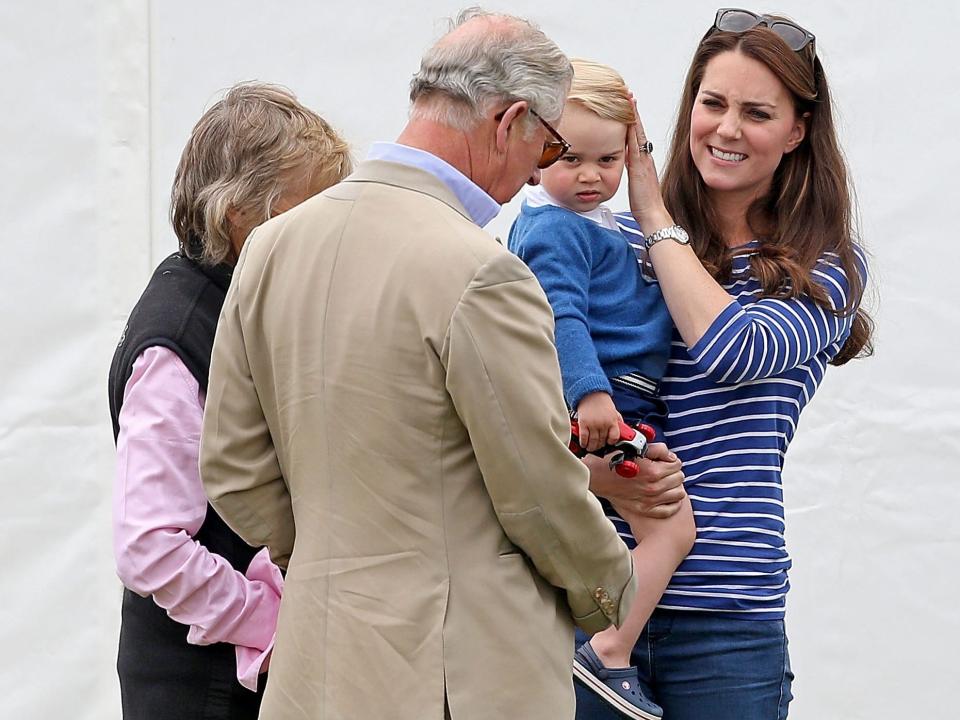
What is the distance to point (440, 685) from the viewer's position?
1.30 metres

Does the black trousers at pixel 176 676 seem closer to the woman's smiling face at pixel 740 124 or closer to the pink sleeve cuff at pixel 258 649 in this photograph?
the pink sleeve cuff at pixel 258 649

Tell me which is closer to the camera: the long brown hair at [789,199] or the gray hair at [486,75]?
the gray hair at [486,75]

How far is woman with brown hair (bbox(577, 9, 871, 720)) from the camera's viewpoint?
1.66m

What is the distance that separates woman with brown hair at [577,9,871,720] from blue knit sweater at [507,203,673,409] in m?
0.04

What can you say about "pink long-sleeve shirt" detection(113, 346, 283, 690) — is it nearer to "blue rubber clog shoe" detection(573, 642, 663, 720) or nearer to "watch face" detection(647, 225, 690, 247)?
"blue rubber clog shoe" detection(573, 642, 663, 720)

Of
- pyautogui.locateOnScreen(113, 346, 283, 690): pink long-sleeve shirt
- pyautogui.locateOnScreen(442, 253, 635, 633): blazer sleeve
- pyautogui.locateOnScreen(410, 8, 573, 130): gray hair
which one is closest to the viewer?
pyautogui.locateOnScreen(442, 253, 635, 633): blazer sleeve

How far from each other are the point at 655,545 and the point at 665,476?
0.09 metres

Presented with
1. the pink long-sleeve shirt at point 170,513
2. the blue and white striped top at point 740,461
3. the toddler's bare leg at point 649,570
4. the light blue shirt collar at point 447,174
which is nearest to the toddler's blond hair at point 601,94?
the blue and white striped top at point 740,461

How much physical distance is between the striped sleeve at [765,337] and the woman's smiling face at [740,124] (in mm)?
177

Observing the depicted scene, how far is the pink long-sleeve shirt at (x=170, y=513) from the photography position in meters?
1.54

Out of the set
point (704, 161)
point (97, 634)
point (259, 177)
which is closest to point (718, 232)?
point (704, 161)

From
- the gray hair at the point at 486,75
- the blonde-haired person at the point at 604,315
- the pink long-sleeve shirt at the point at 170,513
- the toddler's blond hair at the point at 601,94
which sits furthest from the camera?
the toddler's blond hair at the point at 601,94

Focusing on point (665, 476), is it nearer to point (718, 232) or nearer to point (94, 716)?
point (718, 232)

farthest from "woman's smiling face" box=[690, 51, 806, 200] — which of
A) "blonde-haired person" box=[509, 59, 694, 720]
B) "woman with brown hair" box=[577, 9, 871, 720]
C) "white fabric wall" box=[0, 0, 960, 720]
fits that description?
"white fabric wall" box=[0, 0, 960, 720]
